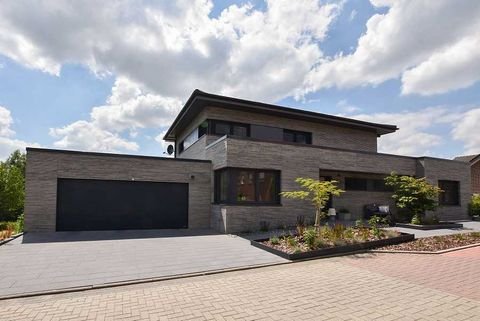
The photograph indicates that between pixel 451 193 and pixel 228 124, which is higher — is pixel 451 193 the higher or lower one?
the lower one

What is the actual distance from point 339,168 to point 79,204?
1254 cm

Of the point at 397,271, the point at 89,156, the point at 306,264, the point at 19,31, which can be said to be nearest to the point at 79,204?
the point at 89,156

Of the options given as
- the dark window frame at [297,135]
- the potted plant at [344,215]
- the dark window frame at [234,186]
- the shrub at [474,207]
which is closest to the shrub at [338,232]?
the dark window frame at [234,186]

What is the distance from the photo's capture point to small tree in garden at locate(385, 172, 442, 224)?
15.3 m

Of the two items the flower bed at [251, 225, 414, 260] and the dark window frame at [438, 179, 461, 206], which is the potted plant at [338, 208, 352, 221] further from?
the dark window frame at [438, 179, 461, 206]

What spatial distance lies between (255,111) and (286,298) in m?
12.5

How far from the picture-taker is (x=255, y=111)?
16609mm

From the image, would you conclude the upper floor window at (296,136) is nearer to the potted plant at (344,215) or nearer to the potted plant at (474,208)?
the potted plant at (344,215)

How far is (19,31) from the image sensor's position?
9.42 meters

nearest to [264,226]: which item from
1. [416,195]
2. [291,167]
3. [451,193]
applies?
[291,167]

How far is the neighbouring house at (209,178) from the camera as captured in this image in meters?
12.6

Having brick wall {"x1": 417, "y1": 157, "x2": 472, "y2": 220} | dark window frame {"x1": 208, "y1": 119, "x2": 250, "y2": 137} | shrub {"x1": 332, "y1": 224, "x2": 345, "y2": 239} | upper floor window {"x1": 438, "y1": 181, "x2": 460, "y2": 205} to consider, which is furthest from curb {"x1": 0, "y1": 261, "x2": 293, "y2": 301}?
upper floor window {"x1": 438, "y1": 181, "x2": 460, "y2": 205}

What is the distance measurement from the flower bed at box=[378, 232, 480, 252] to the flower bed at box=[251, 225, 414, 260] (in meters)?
0.34

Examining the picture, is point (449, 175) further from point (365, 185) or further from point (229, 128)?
point (229, 128)
